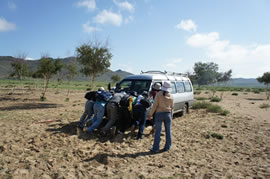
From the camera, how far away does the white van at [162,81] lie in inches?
317

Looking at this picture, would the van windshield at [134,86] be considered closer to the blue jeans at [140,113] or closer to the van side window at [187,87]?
the blue jeans at [140,113]

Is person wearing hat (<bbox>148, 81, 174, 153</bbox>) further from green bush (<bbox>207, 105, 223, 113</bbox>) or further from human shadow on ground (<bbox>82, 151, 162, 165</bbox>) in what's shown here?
green bush (<bbox>207, 105, 223, 113</bbox>)

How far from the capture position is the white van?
8.05 m

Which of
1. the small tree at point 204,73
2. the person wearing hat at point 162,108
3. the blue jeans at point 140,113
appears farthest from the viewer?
the small tree at point 204,73

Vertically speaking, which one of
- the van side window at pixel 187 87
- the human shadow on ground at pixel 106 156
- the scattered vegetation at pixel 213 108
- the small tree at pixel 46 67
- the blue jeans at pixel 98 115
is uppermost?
the small tree at pixel 46 67

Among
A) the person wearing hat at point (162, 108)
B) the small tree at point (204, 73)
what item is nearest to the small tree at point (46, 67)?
the person wearing hat at point (162, 108)

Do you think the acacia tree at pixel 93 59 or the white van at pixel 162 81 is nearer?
the white van at pixel 162 81

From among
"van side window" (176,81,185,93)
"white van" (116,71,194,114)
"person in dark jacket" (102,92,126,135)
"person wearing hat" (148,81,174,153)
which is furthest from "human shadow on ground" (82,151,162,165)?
"van side window" (176,81,185,93)

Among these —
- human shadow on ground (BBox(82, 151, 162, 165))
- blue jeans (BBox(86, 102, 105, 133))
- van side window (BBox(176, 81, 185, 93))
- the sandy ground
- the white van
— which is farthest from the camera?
van side window (BBox(176, 81, 185, 93))

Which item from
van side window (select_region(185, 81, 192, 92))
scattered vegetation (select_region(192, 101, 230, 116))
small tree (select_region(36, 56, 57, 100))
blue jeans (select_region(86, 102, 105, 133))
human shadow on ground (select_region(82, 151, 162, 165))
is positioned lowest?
human shadow on ground (select_region(82, 151, 162, 165))

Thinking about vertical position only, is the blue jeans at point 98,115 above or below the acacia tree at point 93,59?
below

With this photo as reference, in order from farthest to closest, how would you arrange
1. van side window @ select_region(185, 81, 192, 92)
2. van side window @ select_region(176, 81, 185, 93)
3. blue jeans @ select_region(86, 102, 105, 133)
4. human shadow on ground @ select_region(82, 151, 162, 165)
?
van side window @ select_region(185, 81, 192, 92) < van side window @ select_region(176, 81, 185, 93) < blue jeans @ select_region(86, 102, 105, 133) < human shadow on ground @ select_region(82, 151, 162, 165)

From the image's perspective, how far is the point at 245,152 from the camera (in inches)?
224

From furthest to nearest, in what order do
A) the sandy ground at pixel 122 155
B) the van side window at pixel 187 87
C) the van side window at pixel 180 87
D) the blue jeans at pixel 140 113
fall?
1. the van side window at pixel 187 87
2. the van side window at pixel 180 87
3. the blue jeans at pixel 140 113
4. the sandy ground at pixel 122 155
